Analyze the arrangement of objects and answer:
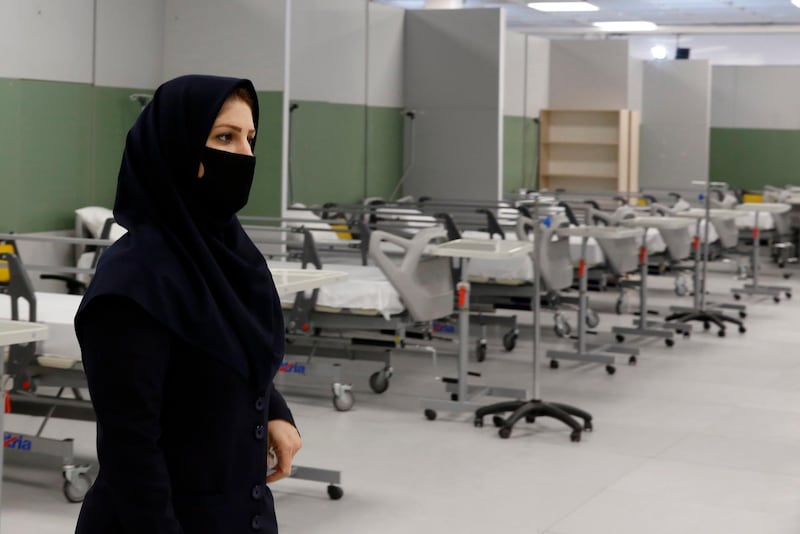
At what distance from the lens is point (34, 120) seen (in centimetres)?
771

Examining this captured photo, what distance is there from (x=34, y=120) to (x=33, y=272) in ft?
3.15

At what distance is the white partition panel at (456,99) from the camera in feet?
35.9

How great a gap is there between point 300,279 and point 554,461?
1459mm

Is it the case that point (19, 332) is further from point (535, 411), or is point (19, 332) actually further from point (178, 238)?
point (535, 411)

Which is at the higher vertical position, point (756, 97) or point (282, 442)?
point (756, 97)

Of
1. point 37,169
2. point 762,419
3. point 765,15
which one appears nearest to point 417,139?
point 37,169

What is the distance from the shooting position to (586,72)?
14.2 metres

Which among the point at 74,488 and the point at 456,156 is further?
the point at 456,156

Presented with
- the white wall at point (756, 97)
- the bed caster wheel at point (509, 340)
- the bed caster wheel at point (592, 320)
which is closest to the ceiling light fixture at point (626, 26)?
the white wall at point (756, 97)

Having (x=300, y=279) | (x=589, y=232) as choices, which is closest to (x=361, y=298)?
(x=300, y=279)

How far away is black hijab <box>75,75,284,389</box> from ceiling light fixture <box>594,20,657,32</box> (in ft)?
53.9

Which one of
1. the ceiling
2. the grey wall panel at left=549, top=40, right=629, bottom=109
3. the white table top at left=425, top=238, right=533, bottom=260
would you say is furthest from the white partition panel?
the ceiling

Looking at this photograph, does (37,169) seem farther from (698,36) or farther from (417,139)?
(698,36)

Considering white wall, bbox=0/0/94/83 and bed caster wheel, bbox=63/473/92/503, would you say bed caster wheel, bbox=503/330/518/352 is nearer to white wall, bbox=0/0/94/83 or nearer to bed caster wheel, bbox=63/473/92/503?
white wall, bbox=0/0/94/83
